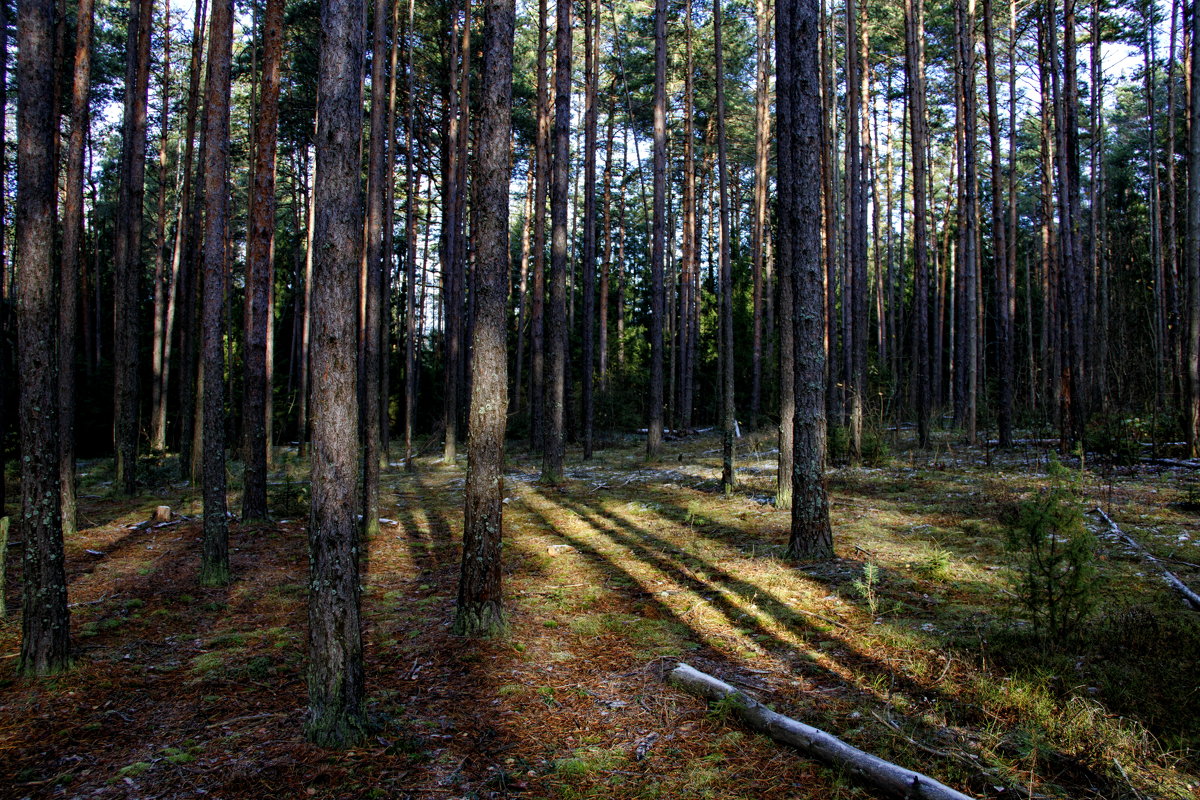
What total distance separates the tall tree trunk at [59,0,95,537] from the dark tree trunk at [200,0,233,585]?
3.54 m

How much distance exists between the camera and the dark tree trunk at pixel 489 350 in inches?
191

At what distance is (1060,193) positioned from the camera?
544 inches

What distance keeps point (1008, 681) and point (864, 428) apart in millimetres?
10427

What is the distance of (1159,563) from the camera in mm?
5605

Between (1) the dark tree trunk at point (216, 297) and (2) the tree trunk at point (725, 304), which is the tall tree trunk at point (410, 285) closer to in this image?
(2) the tree trunk at point (725, 304)

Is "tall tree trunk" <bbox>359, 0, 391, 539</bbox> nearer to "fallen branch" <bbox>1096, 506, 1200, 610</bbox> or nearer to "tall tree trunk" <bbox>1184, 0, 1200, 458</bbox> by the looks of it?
"fallen branch" <bbox>1096, 506, 1200, 610</bbox>

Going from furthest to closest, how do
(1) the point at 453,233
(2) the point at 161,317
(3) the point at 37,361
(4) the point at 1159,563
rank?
(2) the point at 161,317 < (1) the point at 453,233 < (4) the point at 1159,563 < (3) the point at 37,361

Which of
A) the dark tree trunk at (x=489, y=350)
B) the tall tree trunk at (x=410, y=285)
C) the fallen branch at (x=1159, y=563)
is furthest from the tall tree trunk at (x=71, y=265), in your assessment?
the fallen branch at (x=1159, y=563)

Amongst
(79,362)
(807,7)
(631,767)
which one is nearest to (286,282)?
(79,362)

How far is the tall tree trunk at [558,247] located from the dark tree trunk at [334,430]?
360 inches

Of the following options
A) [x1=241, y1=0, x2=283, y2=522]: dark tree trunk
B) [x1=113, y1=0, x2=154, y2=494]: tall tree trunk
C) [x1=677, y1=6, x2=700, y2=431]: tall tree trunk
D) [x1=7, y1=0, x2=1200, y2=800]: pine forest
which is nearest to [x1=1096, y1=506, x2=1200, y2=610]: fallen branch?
[x1=7, y1=0, x2=1200, y2=800]: pine forest

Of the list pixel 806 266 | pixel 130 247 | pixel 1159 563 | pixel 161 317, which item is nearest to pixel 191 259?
pixel 130 247

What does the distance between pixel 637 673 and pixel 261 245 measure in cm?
794

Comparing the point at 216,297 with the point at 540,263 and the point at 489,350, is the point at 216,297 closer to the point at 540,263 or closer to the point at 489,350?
the point at 489,350
